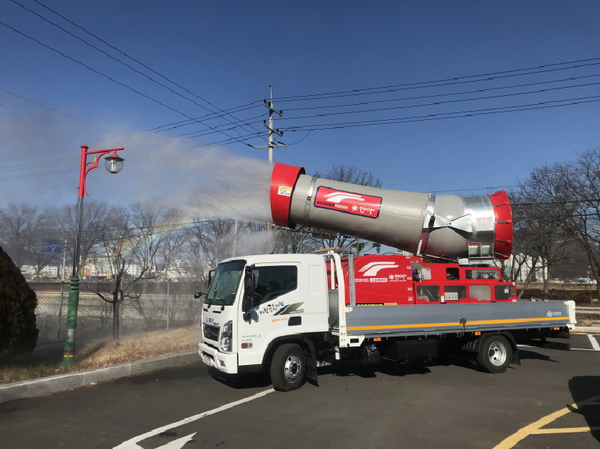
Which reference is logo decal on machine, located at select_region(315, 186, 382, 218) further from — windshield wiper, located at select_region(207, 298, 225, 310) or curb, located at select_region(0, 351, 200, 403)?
curb, located at select_region(0, 351, 200, 403)

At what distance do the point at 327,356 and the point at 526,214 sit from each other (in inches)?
821

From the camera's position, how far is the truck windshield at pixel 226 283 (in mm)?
7716

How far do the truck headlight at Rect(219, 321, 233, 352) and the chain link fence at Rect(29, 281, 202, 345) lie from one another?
6996 mm

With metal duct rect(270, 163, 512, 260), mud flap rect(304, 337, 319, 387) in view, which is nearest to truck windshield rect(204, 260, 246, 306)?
metal duct rect(270, 163, 512, 260)

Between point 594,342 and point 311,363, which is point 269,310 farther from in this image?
point 594,342

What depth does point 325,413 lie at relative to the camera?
643cm

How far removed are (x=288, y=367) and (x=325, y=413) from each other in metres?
1.41

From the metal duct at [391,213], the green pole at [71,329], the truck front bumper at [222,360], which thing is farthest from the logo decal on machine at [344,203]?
the green pole at [71,329]

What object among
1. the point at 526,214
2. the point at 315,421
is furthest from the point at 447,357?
the point at 526,214

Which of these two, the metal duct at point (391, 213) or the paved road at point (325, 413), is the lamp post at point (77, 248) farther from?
the metal duct at point (391, 213)

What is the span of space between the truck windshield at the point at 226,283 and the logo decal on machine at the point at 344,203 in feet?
6.34

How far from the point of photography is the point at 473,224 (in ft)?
27.1

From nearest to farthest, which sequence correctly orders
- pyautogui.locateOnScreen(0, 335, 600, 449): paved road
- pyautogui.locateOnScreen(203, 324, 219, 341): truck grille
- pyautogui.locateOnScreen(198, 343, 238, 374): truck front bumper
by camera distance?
pyautogui.locateOnScreen(0, 335, 600, 449): paved road → pyautogui.locateOnScreen(198, 343, 238, 374): truck front bumper → pyautogui.locateOnScreen(203, 324, 219, 341): truck grille

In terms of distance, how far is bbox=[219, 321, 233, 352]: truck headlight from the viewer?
7.31m
